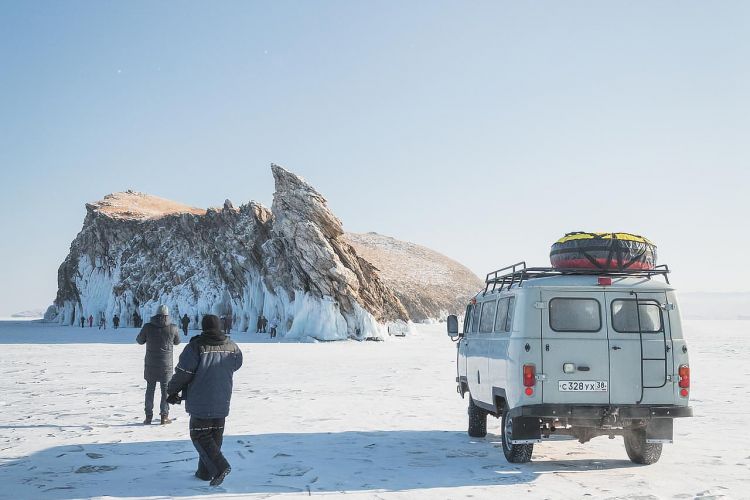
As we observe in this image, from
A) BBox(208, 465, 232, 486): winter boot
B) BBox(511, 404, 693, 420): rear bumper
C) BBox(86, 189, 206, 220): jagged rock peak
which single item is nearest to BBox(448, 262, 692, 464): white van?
BBox(511, 404, 693, 420): rear bumper

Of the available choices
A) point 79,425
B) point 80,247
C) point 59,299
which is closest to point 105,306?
point 80,247

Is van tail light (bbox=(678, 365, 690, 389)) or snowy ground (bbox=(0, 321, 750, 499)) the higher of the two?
van tail light (bbox=(678, 365, 690, 389))

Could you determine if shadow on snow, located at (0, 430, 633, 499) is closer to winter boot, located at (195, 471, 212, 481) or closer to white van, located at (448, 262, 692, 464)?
winter boot, located at (195, 471, 212, 481)

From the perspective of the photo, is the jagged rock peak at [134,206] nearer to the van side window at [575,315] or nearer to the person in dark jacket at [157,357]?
the person in dark jacket at [157,357]

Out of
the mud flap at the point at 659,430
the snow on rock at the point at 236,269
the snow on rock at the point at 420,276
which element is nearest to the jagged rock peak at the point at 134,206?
the snow on rock at the point at 236,269

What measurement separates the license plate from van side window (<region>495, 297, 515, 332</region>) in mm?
1048

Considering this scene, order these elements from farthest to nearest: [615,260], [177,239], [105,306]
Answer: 1. [105,306]
2. [177,239]
3. [615,260]

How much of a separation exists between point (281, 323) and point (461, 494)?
172 feet

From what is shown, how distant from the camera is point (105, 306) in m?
89.6

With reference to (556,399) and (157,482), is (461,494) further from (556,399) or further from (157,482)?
(157,482)

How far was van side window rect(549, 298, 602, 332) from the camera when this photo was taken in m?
8.84

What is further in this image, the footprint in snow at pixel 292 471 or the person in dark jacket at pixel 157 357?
the person in dark jacket at pixel 157 357

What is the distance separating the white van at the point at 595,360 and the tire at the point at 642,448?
1 cm

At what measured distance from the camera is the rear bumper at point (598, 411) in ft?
28.1
